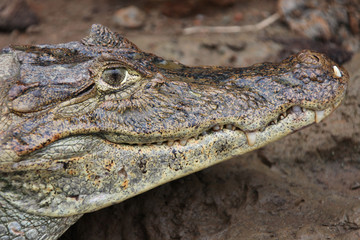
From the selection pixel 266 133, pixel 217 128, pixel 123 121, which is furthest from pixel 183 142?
pixel 266 133

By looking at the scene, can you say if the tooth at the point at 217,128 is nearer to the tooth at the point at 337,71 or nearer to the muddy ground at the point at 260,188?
the muddy ground at the point at 260,188

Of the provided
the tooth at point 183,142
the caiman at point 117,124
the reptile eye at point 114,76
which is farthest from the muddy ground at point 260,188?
the reptile eye at point 114,76

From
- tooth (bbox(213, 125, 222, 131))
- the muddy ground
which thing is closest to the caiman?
tooth (bbox(213, 125, 222, 131))

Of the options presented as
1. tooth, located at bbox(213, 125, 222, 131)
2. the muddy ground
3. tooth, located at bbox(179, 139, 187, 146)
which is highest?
tooth, located at bbox(179, 139, 187, 146)

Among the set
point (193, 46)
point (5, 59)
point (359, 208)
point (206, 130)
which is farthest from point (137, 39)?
point (359, 208)

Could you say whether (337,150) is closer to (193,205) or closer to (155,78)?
(193,205)

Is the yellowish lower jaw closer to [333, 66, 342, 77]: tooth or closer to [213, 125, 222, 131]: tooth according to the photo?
[213, 125, 222, 131]: tooth
